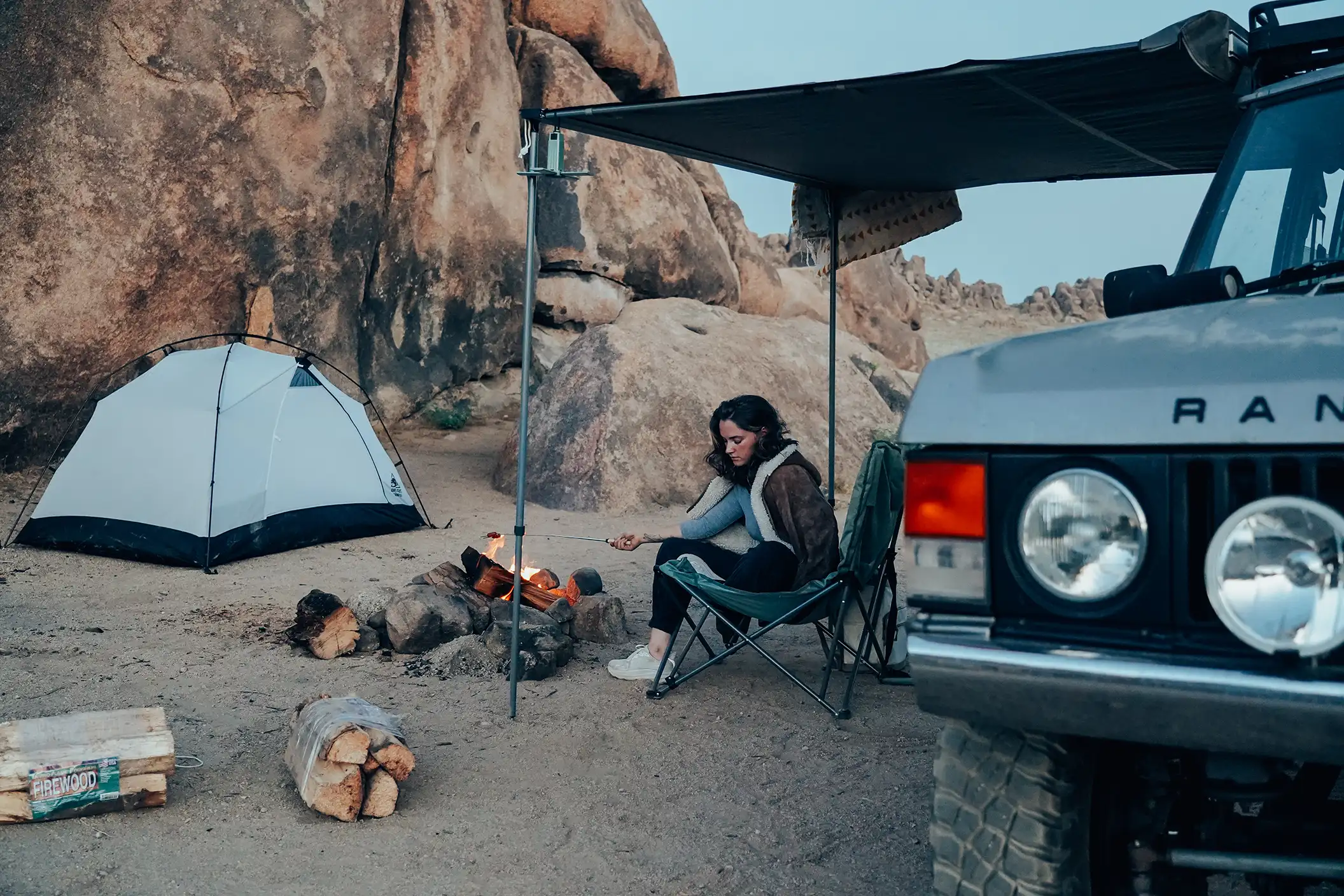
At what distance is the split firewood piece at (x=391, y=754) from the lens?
3754 millimetres

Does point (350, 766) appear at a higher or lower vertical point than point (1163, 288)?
lower

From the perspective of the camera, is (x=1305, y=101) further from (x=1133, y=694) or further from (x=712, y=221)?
(x=712, y=221)

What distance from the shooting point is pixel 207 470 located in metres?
7.82

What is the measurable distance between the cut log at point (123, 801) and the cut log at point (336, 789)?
471mm

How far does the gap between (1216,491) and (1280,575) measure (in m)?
0.15

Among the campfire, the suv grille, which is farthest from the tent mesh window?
the suv grille

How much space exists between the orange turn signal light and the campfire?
13.3ft

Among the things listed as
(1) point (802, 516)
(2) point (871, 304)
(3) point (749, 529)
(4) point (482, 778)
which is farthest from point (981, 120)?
(2) point (871, 304)

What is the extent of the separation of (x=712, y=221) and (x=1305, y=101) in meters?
14.6

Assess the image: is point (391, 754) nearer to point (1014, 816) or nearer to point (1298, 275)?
point (1014, 816)

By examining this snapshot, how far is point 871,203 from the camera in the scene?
6.81 meters

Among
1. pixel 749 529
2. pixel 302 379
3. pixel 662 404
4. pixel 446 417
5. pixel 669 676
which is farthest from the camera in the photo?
pixel 446 417

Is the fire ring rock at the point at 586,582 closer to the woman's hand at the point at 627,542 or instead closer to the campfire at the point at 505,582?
the campfire at the point at 505,582

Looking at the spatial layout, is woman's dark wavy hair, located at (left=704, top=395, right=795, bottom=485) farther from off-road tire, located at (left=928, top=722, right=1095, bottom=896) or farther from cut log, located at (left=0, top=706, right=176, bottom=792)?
off-road tire, located at (left=928, top=722, right=1095, bottom=896)
